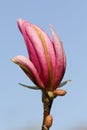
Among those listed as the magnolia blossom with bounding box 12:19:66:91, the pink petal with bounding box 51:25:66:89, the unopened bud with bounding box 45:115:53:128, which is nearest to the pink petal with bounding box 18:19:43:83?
the magnolia blossom with bounding box 12:19:66:91

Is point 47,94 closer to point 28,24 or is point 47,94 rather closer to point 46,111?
point 46,111

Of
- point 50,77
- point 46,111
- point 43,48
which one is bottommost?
point 46,111

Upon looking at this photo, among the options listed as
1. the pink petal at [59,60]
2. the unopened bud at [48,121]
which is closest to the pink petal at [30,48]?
the pink petal at [59,60]

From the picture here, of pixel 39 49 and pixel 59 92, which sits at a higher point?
pixel 39 49

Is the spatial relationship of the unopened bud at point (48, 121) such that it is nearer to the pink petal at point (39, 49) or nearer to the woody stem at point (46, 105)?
the woody stem at point (46, 105)

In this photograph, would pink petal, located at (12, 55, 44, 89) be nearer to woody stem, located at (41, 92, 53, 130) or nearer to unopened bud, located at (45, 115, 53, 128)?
woody stem, located at (41, 92, 53, 130)

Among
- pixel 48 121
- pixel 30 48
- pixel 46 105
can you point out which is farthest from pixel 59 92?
pixel 30 48

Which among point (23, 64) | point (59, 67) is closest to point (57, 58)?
point (59, 67)

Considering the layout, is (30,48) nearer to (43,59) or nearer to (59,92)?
(43,59)
